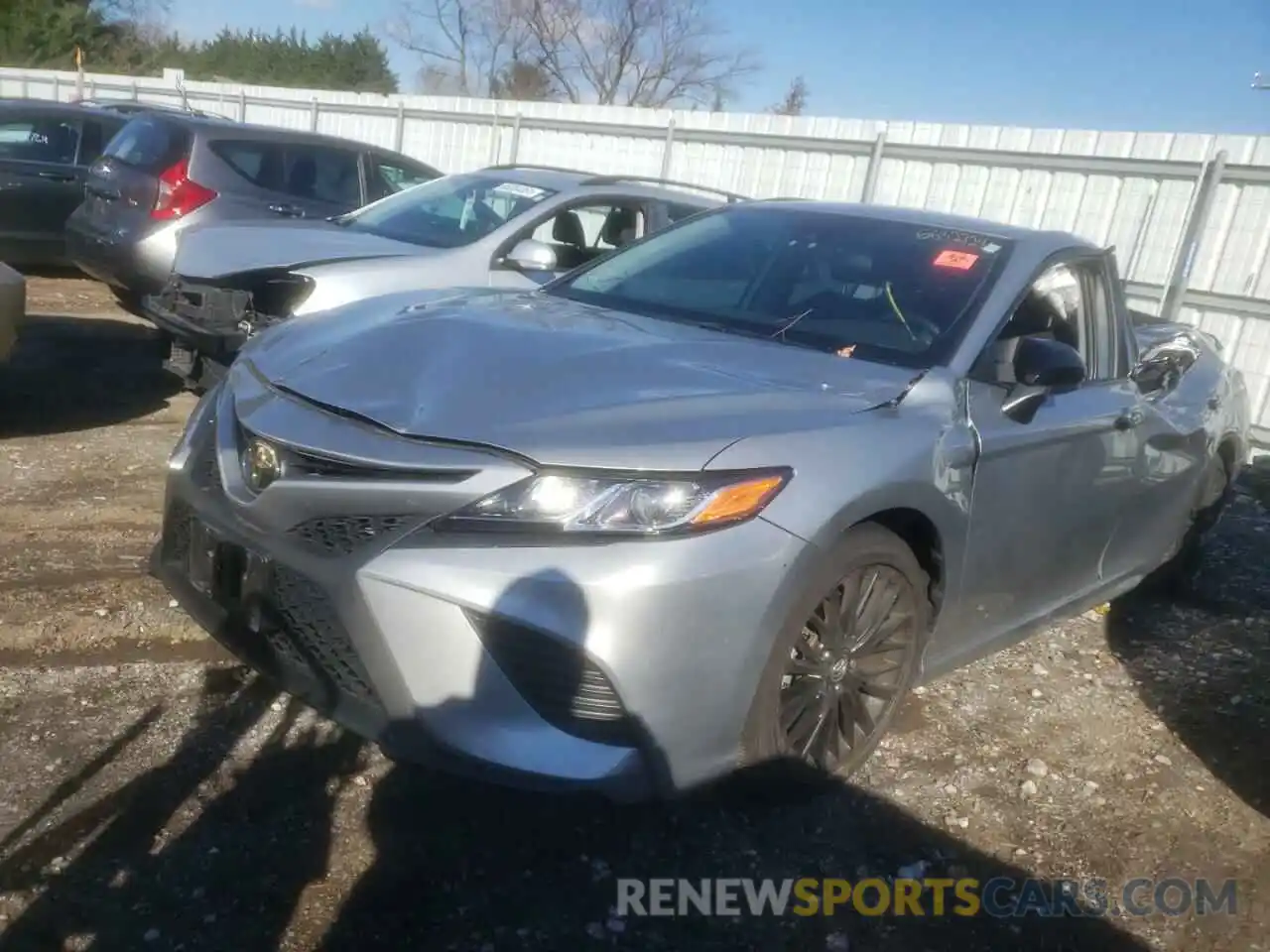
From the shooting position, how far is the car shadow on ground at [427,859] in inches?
96.8

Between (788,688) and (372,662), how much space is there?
1050 millimetres

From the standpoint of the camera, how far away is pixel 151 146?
799 centimetres

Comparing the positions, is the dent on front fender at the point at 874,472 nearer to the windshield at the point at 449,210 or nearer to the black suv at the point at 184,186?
the windshield at the point at 449,210

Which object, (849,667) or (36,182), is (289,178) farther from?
(849,667)

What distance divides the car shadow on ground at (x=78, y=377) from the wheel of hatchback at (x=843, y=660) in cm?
428

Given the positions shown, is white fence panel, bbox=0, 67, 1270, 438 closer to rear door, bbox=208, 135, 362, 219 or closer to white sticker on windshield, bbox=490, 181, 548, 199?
rear door, bbox=208, 135, 362, 219

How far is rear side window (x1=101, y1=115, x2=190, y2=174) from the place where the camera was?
7828 millimetres

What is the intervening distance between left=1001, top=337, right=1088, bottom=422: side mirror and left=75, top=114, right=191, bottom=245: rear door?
615cm

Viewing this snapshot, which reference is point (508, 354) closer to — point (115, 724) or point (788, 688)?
point (788, 688)

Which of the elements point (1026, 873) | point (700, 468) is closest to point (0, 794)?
point (700, 468)

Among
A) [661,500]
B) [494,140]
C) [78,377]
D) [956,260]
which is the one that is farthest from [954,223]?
[494,140]

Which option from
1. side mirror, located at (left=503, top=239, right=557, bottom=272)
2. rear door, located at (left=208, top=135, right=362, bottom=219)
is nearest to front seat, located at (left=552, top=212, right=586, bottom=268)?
side mirror, located at (left=503, top=239, right=557, bottom=272)

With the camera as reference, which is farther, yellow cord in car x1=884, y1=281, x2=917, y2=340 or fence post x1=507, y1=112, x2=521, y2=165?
fence post x1=507, y1=112, x2=521, y2=165

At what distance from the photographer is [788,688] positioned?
113 inches
